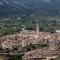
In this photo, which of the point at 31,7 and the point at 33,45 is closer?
the point at 33,45

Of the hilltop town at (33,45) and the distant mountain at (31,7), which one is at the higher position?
the distant mountain at (31,7)

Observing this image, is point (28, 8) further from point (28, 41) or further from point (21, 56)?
point (21, 56)

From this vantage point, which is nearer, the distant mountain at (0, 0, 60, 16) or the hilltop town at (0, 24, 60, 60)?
the hilltop town at (0, 24, 60, 60)

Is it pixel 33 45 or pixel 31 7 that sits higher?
pixel 31 7

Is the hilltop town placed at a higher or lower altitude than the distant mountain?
lower
